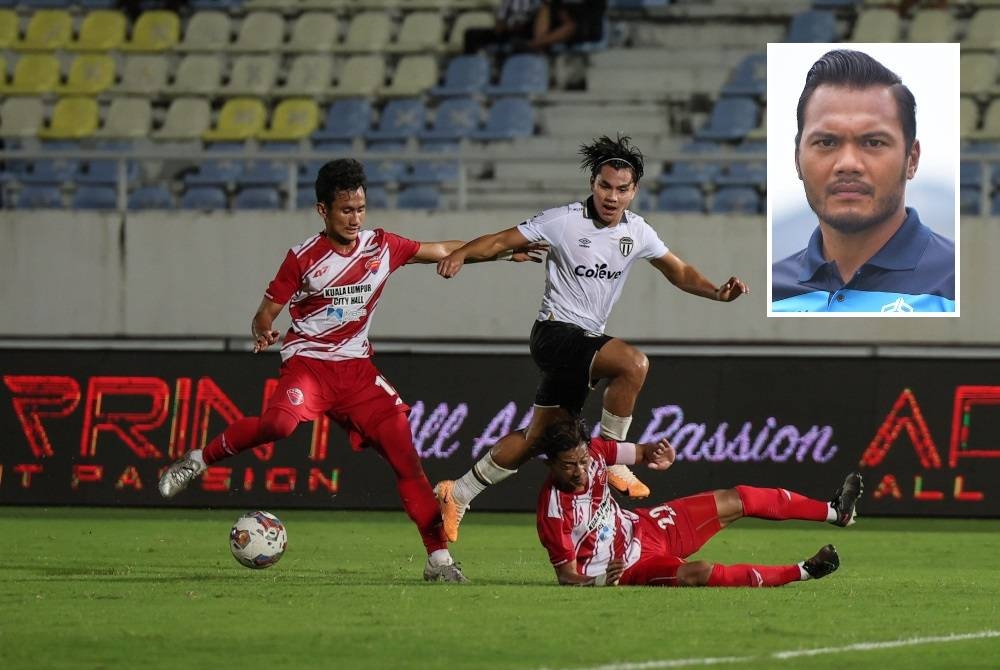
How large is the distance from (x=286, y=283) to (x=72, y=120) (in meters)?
12.3

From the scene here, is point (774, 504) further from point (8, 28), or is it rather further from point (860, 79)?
point (8, 28)

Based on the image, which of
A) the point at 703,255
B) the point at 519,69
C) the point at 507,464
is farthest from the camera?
the point at 519,69

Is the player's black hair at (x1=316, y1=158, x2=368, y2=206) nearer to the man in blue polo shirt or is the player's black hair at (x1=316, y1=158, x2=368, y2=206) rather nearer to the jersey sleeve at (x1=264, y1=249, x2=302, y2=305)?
the jersey sleeve at (x1=264, y1=249, x2=302, y2=305)

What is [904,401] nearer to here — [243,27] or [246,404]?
[246,404]

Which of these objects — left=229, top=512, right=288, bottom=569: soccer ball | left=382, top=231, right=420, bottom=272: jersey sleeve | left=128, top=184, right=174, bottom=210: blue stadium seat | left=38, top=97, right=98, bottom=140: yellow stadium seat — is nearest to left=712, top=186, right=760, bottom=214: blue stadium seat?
left=128, top=184, right=174, bottom=210: blue stadium seat

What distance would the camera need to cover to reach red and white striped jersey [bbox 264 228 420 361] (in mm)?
9523

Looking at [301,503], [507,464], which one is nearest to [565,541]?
[507,464]

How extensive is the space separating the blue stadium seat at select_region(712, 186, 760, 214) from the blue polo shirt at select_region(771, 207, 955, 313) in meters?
1.19

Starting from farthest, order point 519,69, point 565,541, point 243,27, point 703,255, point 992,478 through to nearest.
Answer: point 243,27
point 519,69
point 703,255
point 992,478
point 565,541

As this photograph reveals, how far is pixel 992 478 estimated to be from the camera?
14703mm

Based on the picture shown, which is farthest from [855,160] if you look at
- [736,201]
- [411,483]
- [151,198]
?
[411,483]

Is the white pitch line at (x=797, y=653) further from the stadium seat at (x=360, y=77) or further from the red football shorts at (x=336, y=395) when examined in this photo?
the stadium seat at (x=360, y=77)

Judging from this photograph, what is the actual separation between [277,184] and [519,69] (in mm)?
3154

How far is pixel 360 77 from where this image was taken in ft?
68.4
